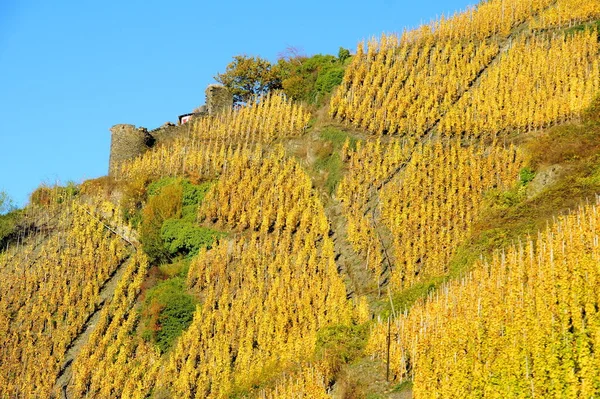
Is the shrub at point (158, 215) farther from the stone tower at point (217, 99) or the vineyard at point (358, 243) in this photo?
the stone tower at point (217, 99)

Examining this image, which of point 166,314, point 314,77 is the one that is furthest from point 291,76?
point 166,314

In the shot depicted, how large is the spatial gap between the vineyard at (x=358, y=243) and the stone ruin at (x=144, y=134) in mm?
709

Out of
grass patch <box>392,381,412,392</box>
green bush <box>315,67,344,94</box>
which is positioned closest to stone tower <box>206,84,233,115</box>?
green bush <box>315,67,344,94</box>

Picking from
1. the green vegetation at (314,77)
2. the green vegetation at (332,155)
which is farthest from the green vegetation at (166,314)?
the green vegetation at (314,77)

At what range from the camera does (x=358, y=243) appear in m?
26.0

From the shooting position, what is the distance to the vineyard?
18.2m

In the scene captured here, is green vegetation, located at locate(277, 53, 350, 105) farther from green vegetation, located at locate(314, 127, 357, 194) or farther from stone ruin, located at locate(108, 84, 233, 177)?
green vegetation, located at locate(314, 127, 357, 194)

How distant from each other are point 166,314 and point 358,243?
671 centimetres

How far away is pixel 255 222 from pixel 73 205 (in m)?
8.85

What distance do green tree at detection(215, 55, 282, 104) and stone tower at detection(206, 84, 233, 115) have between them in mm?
2915

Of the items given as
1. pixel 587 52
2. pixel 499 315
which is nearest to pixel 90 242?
pixel 499 315

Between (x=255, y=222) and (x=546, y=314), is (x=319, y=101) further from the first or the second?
(x=546, y=314)

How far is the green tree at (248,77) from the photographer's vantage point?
4194cm

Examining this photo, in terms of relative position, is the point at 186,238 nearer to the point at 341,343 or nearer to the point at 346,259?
the point at 346,259
